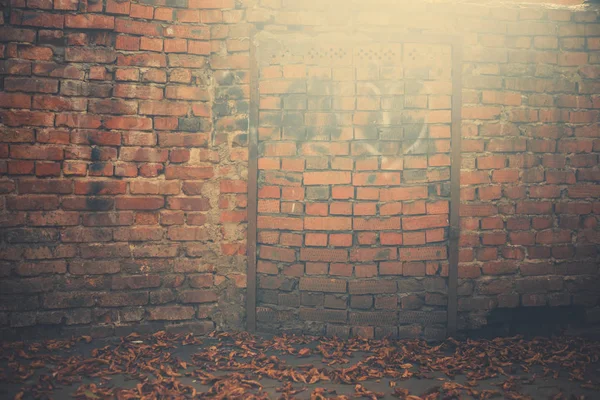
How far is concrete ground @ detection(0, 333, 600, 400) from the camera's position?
7.29 feet

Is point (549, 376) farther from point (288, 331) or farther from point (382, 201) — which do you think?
point (288, 331)

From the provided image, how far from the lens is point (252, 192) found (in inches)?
115

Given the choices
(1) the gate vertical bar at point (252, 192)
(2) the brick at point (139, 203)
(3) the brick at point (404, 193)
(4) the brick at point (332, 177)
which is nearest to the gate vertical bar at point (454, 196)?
(3) the brick at point (404, 193)

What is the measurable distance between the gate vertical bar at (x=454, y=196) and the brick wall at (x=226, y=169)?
0.23ft

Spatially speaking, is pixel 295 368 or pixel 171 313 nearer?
pixel 295 368

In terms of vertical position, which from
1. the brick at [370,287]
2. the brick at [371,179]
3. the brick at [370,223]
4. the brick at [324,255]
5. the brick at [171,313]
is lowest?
the brick at [171,313]

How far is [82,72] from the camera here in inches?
111

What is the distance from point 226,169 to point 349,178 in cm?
91

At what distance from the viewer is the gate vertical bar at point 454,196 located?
293cm

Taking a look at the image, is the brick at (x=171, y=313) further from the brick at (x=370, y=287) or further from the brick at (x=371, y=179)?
the brick at (x=371, y=179)

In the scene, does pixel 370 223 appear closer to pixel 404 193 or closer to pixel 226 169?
pixel 404 193

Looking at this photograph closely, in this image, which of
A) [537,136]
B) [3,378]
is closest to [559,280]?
[537,136]

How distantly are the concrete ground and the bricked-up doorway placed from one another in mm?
249

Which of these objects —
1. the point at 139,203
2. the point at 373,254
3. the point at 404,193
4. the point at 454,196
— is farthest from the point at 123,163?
the point at 454,196
